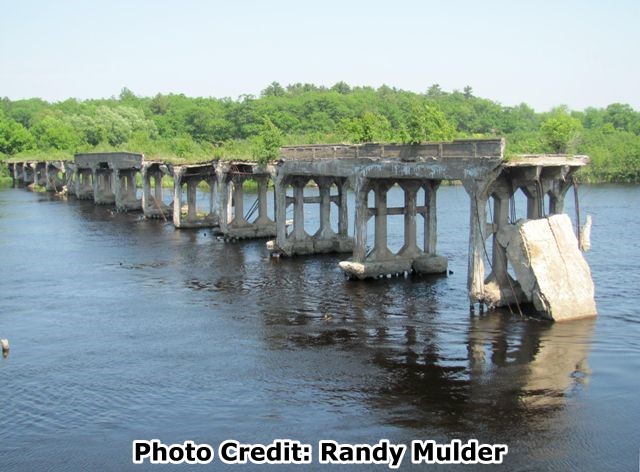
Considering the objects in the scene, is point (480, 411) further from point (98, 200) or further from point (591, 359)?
point (98, 200)

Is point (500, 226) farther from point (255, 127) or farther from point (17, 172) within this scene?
point (255, 127)

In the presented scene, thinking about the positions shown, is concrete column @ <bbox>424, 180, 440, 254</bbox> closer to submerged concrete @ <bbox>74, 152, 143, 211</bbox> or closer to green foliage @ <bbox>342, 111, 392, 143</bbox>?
green foliage @ <bbox>342, 111, 392, 143</bbox>

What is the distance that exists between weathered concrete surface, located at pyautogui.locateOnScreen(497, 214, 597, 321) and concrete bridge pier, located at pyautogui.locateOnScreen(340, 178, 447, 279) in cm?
943

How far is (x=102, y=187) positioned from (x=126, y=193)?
29.2ft

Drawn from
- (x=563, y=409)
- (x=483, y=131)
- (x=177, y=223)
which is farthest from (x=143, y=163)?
(x=483, y=131)

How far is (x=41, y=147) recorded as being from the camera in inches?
6176

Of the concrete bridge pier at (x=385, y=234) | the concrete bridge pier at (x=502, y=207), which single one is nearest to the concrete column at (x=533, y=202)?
the concrete bridge pier at (x=502, y=207)

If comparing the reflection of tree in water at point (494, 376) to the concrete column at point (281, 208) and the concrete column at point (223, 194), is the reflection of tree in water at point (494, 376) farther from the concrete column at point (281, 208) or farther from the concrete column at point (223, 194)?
the concrete column at point (223, 194)

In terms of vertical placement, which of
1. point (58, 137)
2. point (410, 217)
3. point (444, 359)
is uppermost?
point (58, 137)

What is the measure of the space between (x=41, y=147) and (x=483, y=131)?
94.7 meters

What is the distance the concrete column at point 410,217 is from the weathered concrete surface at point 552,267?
9223 millimetres

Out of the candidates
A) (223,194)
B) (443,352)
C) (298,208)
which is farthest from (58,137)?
(443,352)

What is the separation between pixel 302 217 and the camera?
52.1 meters

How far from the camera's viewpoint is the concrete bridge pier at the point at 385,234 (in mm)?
42000
